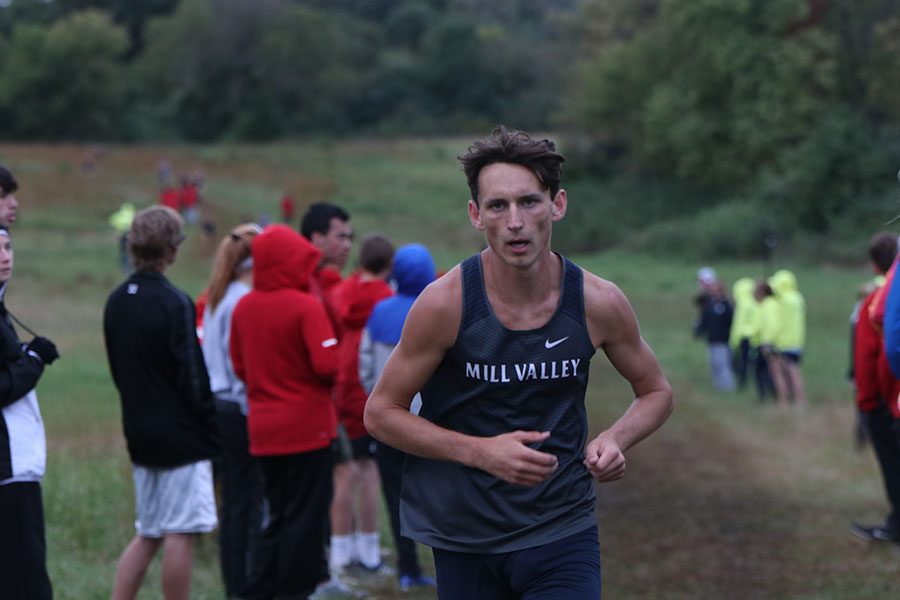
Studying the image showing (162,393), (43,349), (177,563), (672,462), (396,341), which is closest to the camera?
(43,349)

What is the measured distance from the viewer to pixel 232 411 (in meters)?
8.14

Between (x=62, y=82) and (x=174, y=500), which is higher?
(x=62, y=82)

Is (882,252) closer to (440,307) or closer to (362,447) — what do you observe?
(362,447)

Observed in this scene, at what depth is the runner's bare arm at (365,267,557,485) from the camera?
4438mm

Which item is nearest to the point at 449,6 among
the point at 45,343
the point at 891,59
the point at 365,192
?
the point at 365,192

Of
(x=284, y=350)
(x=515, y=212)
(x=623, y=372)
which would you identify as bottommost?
(x=623, y=372)

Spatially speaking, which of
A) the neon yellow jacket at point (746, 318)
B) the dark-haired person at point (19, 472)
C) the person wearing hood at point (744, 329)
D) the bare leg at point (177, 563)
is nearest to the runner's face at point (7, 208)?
the dark-haired person at point (19, 472)

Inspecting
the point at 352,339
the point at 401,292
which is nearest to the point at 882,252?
the point at 401,292

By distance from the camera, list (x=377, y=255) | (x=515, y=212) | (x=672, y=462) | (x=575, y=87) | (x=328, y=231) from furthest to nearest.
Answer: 1. (x=575, y=87)
2. (x=672, y=462)
3. (x=377, y=255)
4. (x=328, y=231)
5. (x=515, y=212)

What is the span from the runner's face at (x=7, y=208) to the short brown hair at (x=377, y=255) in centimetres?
315

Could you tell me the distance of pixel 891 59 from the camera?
56.3 metres

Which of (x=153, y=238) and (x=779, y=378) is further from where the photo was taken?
(x=779, y=378)

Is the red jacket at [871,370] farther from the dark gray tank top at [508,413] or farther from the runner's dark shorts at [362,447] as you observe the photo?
the dark gray tank top at [508,413]

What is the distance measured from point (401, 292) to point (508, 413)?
403cm
